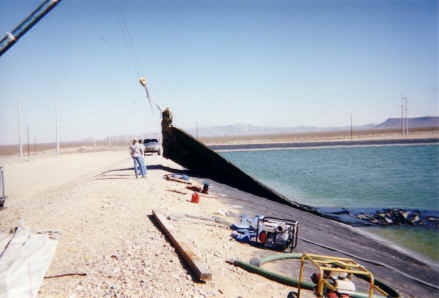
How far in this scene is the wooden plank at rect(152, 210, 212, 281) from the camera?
5176 mm

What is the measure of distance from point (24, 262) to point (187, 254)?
2.84 meters

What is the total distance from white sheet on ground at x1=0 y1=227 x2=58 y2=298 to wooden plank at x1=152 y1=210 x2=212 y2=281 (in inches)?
94.2

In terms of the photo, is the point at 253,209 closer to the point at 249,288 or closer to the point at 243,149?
the point at 249,288

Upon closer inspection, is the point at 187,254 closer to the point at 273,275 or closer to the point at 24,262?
the point at 273,275

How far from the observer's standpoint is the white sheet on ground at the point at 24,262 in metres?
4.46

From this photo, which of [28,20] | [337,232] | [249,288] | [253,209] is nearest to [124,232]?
[249,288]

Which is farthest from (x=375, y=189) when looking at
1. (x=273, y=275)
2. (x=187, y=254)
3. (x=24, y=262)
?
(x=24, y=262)

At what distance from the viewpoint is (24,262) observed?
17.2ft

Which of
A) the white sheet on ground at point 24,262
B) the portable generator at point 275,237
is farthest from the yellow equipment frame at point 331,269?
the white sheet on ground at point 24,262

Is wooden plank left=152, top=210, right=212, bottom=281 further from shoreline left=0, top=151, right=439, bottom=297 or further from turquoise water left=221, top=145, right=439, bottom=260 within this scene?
turquoise water left=221, top=145, right=439, bottom=260

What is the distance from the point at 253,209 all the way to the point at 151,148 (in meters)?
23.1

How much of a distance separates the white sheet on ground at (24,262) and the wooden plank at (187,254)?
2393 millimetres

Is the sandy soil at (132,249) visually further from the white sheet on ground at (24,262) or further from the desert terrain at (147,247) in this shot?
the white sheet on ground at (24,262)

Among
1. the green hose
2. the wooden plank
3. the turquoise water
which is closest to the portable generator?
the green hose
